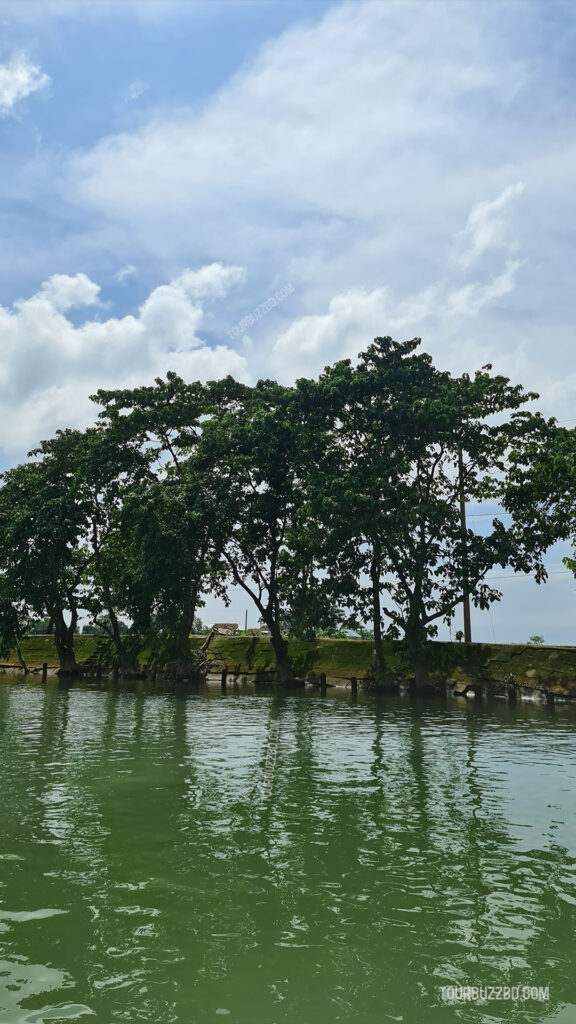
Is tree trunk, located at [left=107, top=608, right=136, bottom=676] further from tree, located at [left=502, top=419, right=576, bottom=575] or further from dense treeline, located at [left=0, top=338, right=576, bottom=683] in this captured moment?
tree, located at [left=502, top=419, right=576, bottom=575]

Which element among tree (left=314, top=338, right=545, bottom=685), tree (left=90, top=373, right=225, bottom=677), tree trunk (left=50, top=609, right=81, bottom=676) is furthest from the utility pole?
tree trunk (left=50, top=609, right=81, bottom=676)

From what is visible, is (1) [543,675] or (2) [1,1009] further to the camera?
(1) [543,675]

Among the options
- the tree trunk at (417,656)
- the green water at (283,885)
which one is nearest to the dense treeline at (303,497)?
the tree trunk at (417,656)

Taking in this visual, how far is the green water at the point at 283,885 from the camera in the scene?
5.91 meters

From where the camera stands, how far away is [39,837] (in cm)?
1044

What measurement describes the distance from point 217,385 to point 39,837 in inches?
1580

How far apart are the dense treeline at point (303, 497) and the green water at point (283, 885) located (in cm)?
1838

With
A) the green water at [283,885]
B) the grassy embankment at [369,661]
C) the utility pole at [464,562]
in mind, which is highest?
the utility pole at [464,562]

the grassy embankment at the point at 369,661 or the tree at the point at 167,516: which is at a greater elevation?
the tree at the point at 167,516

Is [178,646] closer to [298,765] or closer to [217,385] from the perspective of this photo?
[217,385]

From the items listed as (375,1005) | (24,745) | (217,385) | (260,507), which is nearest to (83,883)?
(375,1005)

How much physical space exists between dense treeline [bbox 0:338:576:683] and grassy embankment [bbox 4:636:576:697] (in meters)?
3.01

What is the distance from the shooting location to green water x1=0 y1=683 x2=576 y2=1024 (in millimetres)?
5910

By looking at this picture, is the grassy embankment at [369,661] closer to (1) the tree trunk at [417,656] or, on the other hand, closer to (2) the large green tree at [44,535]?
(1) the tree trunk at [417,656]
